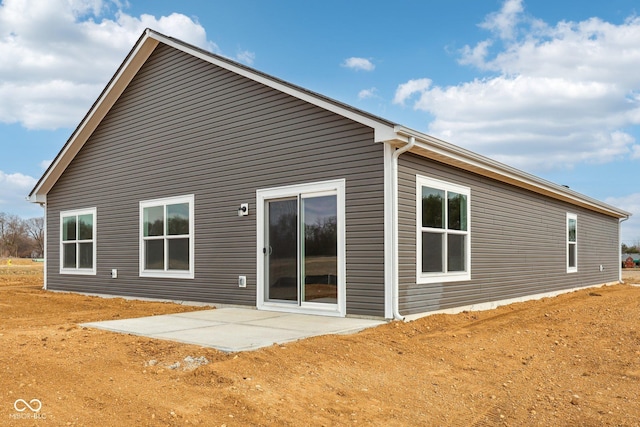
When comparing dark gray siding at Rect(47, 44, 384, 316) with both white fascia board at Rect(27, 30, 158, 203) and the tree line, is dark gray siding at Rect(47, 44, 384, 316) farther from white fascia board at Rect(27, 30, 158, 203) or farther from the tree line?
the tree line

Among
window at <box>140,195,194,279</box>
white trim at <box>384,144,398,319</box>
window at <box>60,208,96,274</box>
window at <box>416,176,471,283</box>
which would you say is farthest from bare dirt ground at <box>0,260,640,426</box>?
window at <box>60,208,96,274</box>

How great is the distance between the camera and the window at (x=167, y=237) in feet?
35.8

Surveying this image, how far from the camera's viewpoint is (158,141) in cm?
1180

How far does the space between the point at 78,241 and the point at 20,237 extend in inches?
2527

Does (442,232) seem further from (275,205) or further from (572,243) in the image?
(572,243)

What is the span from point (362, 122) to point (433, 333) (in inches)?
128

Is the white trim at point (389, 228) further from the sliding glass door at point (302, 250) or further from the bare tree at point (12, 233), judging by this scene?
the bare tree at point (12, 233)

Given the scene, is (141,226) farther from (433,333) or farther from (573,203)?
(573,203)

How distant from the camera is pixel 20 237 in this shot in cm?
6894

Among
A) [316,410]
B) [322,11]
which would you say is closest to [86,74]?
[322,11]

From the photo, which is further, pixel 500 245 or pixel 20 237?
pixel 20 237

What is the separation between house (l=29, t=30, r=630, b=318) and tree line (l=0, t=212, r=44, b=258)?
198 ft

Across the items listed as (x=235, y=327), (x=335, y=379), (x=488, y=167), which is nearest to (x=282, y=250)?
(x=235, y=327)

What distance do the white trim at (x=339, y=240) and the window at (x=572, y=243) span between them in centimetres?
934
